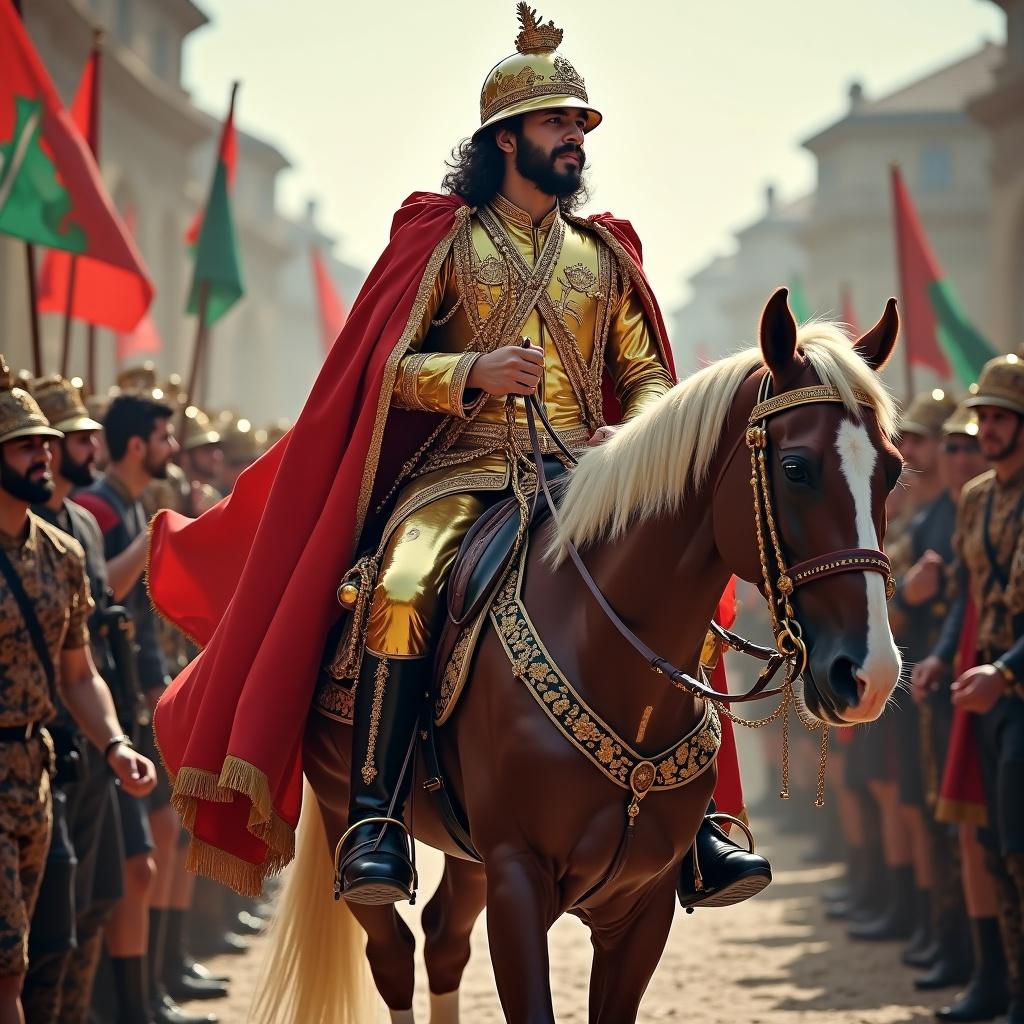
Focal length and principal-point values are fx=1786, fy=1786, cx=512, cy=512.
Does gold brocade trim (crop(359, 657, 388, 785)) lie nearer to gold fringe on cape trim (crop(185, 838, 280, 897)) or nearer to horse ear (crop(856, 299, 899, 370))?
gold fringe on cape trim (crop(185, 838, 280, 897))

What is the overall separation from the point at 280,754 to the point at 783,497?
76.3 inches

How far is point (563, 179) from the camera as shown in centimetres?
534

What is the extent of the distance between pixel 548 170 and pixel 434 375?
0.76 metres

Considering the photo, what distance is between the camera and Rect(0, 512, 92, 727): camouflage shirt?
583 cm

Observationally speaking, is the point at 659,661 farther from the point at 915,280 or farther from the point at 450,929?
the point at 915,280

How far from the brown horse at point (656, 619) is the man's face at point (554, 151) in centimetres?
106

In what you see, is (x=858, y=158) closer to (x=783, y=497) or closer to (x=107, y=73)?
(x=107, y=73)

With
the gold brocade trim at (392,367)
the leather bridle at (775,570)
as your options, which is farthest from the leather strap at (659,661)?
the gold brocade trim at (392,367)

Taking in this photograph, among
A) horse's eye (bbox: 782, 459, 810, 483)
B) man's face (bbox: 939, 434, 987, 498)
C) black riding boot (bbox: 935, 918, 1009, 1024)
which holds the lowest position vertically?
black riding boot (bbox: 935, 918, 1009, 1024)

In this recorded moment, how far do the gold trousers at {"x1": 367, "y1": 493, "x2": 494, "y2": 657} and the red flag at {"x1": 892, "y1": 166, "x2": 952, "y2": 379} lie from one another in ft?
29.7

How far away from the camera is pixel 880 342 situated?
427cm

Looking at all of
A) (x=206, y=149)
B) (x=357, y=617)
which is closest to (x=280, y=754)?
(x=357, y=617)

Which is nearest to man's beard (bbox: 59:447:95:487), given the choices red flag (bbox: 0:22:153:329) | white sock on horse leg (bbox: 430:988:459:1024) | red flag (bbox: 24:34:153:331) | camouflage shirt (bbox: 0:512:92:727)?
camouflage shirt (bbox: 0:512:92:727)

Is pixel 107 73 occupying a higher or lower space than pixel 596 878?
higher
